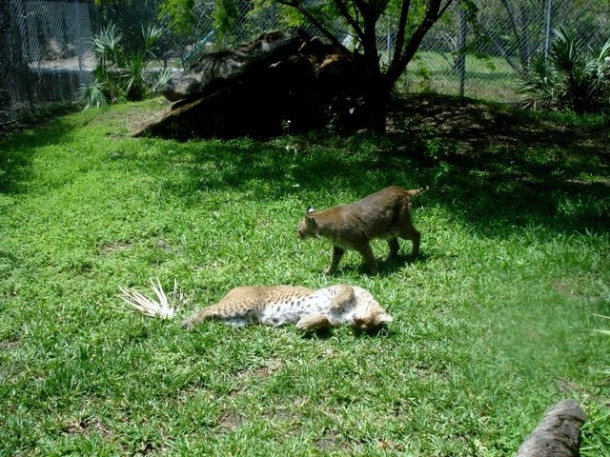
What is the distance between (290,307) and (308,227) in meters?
1.44

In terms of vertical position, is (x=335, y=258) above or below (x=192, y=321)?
above

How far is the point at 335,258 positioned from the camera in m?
7.42

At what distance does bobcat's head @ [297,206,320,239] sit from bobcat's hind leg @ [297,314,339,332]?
155cm

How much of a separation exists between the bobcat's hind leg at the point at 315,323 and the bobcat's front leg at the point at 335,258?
137cm

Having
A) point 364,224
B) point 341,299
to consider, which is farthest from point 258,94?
point 341,299

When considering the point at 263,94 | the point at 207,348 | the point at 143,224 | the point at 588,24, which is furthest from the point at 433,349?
the point at 588,24

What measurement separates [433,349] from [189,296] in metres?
2.59

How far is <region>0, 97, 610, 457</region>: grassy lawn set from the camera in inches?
189

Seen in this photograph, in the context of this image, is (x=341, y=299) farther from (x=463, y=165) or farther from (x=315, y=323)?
(x=463, y=165)

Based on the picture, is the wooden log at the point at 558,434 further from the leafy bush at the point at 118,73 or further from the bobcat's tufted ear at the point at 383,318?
the leafy bush at the point at 118,73

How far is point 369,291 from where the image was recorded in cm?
684

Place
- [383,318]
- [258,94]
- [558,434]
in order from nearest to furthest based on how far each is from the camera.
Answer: [558,434]
[383,318]
[258,94]

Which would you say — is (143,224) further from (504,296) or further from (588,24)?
(588,24)

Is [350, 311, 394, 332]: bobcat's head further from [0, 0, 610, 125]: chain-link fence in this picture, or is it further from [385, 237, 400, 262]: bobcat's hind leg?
[0, 0, 610, 125]: chain-link fence
